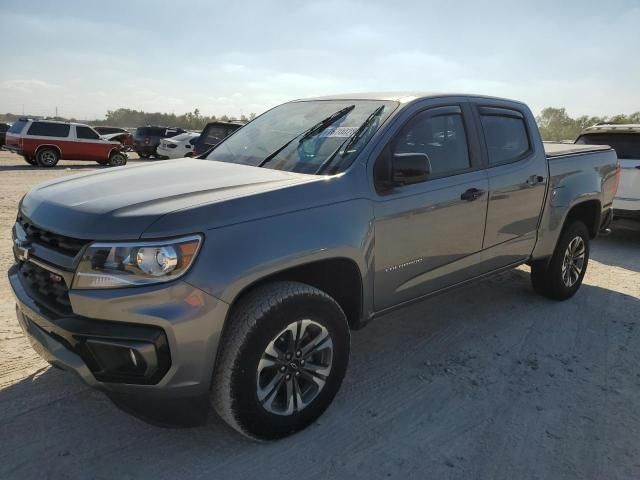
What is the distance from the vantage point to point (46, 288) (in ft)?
8.21

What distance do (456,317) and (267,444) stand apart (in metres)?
2.41

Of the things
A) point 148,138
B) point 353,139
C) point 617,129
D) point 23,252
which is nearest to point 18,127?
point 148,138

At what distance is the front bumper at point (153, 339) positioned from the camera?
7.18 feet

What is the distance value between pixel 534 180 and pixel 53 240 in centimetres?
358

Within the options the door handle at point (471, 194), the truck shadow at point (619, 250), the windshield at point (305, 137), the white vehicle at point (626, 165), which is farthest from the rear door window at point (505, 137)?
the white vehicle at point (626, 165)

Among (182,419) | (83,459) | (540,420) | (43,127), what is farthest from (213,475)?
(43,127)

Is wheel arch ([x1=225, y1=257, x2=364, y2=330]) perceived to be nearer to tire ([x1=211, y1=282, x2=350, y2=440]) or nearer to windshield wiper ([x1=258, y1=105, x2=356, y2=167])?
tire ([x1=211, y1=282, x2=350, y2=440])

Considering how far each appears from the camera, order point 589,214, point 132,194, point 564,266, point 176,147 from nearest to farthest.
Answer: point 132,194 < point 564,266 < point 589,214 < point 176,147

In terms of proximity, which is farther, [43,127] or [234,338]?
[43,127]

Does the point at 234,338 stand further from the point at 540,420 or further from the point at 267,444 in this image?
the point at 540,420

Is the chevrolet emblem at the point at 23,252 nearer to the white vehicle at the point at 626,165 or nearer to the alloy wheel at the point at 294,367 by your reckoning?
the alloy wheel at the point at 294,367

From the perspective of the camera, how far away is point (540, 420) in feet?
9.69

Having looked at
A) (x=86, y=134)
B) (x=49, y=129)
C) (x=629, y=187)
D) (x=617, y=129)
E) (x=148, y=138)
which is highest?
(x=617, y=129)

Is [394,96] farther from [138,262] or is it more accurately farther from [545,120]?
[545,120]
